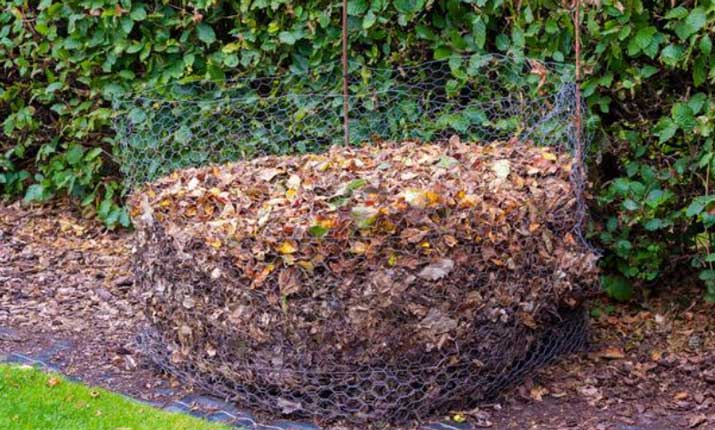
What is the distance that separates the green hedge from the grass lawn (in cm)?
223

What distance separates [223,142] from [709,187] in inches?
102

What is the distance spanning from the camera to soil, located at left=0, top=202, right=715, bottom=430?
3963 millimetres

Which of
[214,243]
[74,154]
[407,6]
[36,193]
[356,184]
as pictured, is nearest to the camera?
[214,243]

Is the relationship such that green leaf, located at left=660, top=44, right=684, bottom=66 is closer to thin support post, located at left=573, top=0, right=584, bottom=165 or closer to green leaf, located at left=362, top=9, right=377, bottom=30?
thin support post, located at left=573, top=0, right=584, bottom=165

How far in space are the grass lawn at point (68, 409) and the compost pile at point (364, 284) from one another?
1.01 ft

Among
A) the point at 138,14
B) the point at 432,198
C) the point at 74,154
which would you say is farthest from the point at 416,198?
the point at 74,154

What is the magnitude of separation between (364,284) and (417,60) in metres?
1.98

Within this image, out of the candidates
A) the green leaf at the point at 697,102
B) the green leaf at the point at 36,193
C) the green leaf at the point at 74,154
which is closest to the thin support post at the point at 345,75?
the green leaf at the point at 697,102

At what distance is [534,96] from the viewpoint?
4.80 metres

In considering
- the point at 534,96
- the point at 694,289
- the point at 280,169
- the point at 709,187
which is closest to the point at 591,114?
the point at 534,96

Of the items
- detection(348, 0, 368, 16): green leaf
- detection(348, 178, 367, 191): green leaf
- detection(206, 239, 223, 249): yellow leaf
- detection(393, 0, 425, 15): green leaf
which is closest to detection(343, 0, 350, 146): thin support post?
detection(348, 0, 368, 16): green leaf

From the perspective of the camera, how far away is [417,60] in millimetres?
5312

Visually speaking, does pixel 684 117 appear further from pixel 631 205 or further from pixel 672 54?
pixel 631 205

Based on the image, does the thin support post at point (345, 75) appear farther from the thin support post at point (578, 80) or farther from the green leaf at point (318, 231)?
the green leaf at point (318, 231)
